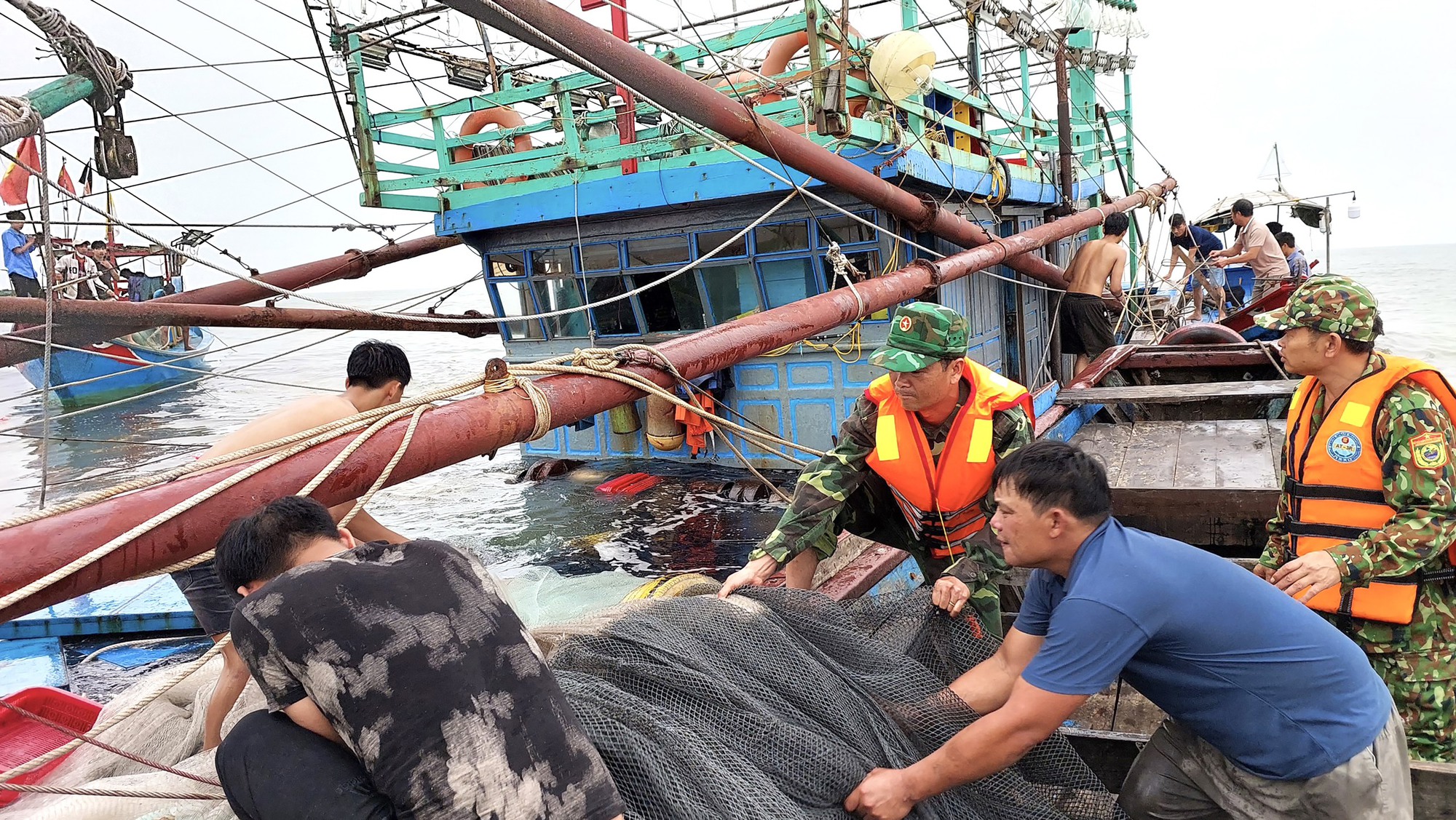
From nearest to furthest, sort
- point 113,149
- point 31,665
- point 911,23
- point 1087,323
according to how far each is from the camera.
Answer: point 113,149, point 31,665, point 911,23, point 1087,323

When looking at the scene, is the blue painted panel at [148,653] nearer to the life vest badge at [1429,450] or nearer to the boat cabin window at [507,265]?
the boat cabin window at [507,265]

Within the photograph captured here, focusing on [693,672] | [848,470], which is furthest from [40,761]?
[848,470]

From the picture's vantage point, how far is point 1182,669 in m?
2.20

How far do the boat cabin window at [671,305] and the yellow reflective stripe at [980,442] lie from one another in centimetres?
717

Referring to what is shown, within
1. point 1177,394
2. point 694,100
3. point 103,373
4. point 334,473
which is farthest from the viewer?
point 103,373

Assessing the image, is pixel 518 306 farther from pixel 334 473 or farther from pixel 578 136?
pixel 334 473

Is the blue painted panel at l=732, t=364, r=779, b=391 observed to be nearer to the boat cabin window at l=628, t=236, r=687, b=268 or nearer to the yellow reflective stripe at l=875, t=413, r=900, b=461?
the boat cabin window at l=628, t=236, r=687, b=268

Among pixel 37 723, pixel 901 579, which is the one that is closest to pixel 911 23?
pixel 901 579

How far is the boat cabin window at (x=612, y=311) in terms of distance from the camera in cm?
1071

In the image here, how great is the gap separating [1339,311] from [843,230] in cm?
649

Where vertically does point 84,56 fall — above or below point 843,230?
above

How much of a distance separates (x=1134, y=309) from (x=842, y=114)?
7.98 meters

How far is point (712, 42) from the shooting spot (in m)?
8.41

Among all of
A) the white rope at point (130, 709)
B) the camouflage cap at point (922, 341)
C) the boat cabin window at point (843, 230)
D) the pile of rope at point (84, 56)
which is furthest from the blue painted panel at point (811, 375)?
the white rope at point (130, 709)
